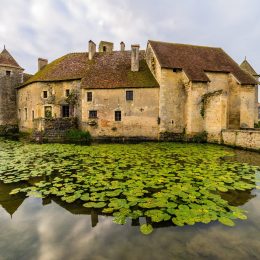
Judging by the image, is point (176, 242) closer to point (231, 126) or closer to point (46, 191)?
point (46, 191)

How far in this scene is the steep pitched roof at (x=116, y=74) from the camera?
861 inches

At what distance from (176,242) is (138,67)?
843 inches

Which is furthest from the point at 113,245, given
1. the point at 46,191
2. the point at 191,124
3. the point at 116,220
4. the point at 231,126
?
the point at 231,126

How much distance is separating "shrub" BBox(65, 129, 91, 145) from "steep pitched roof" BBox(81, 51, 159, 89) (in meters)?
4.86

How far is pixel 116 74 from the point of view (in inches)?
912

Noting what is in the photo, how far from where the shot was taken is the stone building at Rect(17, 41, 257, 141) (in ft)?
66.1

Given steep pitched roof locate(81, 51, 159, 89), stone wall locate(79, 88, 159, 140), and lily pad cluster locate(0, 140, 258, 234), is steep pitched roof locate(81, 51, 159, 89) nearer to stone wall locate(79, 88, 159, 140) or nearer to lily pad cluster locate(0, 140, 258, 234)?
stone wall locate(79, 88, 159, 140)

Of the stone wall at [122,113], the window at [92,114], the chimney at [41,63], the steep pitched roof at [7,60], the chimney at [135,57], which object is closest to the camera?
the stone wall at [122,113]

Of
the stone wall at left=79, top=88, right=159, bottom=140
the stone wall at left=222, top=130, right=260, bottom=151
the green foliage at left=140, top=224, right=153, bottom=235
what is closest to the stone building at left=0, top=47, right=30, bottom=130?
the stone wall at left=79, top=88, right=159, bottom=140

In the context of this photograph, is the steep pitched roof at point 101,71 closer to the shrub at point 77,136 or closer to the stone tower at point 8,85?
the shrub at point 77,136

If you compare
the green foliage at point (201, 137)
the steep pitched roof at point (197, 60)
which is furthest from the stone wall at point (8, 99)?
the green foliage at point (201, 137)

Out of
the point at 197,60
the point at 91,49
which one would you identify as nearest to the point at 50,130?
the point at 91,49

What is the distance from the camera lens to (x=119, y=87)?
71.2 feet

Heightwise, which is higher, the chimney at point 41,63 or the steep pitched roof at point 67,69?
the chimney at point 41,63
